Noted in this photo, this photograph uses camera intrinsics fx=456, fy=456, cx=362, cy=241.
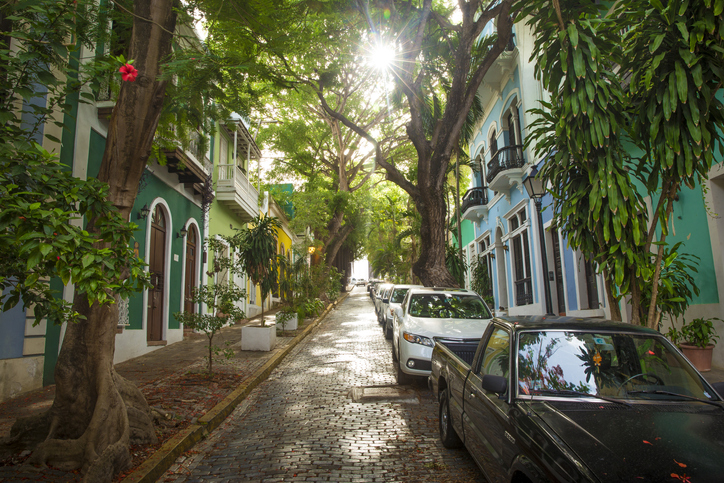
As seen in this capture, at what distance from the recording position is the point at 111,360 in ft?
15.3

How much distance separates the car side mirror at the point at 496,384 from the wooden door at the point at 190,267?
1267 centimetres

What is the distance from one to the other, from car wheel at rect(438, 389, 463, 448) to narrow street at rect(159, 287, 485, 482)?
0.29ft

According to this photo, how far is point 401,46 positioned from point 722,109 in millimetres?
9854

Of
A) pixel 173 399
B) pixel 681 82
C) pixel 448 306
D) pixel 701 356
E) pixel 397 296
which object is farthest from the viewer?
pixel 397 296

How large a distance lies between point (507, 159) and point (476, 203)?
545 centimetres

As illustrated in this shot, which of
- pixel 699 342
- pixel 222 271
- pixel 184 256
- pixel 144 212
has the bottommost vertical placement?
pixel 699 342

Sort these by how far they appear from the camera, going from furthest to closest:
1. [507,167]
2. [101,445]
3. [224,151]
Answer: [224,151] < [507,167] < [101,445]

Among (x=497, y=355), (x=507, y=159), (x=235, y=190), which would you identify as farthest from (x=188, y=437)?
(x=507, y=159)

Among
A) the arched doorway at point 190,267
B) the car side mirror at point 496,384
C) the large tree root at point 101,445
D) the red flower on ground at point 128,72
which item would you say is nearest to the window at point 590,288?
the car side mirror at point 496,384

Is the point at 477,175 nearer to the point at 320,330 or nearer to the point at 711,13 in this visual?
the point at 320,330

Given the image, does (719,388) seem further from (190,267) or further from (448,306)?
(190,267)

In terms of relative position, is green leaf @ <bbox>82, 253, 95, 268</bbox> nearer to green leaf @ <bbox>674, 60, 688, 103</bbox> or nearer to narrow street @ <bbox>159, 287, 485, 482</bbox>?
narrow street @ <bbox>159, 287, 485, 482</bbox>

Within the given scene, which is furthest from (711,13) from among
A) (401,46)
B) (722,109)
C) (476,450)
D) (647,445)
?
(401,46)

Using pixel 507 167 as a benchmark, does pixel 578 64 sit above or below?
below
